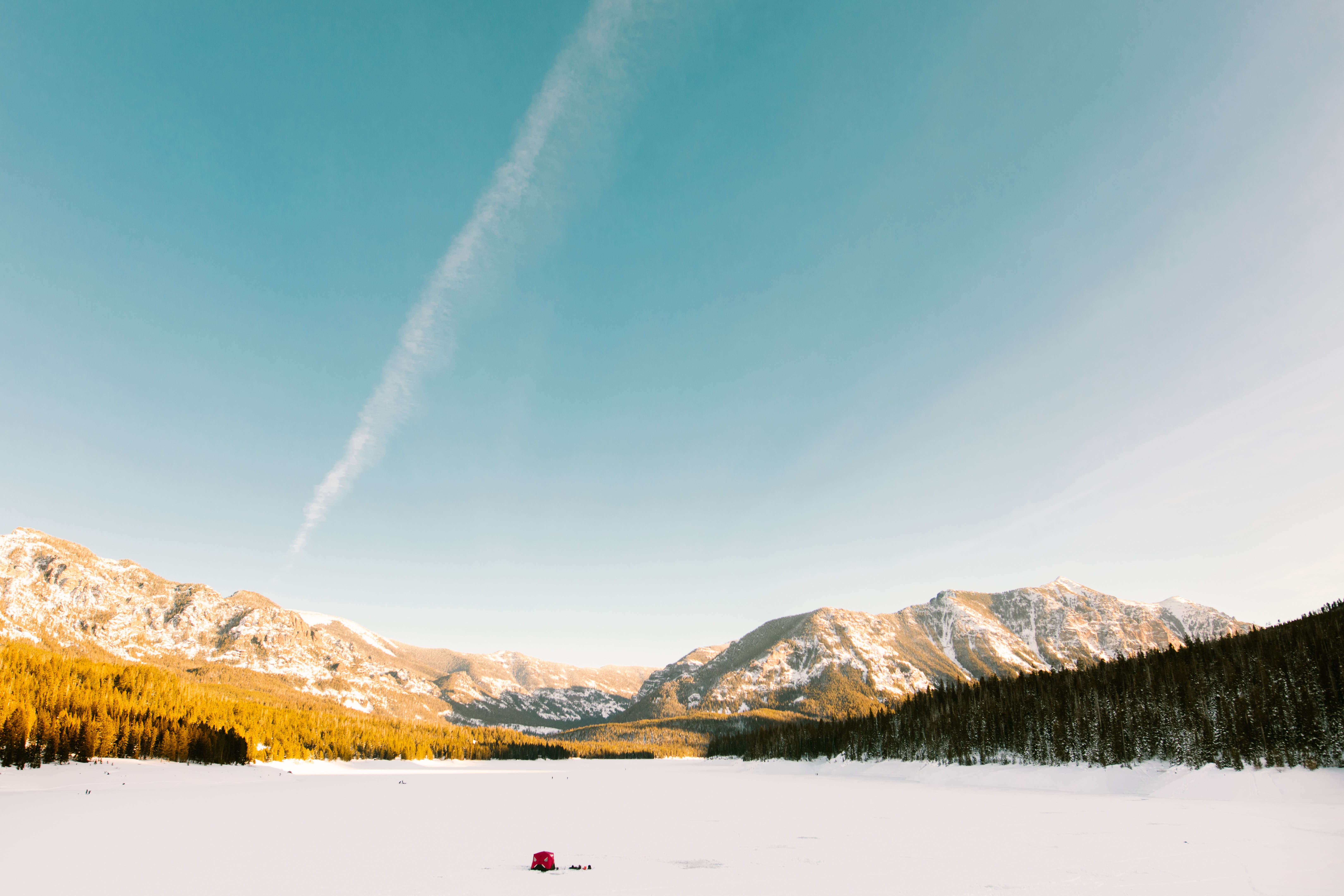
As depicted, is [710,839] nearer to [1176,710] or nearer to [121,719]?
[1176,710]

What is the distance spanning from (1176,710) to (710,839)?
67699 mm

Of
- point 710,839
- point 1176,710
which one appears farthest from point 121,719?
point 1176,710

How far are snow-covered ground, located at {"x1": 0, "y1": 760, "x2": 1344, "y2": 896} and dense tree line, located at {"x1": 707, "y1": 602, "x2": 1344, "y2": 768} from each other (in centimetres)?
408

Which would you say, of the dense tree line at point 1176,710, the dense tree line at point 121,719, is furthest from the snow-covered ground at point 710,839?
the dense tree line at point 121,719

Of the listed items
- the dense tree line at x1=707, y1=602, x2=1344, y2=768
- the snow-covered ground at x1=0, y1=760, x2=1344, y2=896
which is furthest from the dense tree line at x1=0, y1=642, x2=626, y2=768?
the dense tree line at x1=707, y1=602, x2=1344, y2=768

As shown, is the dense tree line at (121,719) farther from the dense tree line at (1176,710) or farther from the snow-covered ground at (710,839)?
the dense tree line at (1176,710)

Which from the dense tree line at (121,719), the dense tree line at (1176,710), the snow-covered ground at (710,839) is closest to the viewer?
the snow-covered ground at (710,839)

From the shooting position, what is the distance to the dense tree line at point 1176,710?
55.8 m

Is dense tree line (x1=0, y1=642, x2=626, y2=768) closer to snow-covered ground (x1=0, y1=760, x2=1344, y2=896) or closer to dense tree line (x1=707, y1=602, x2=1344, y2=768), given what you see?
snow-covered ground (x1=0, y1=760, x2=1344, y2=896)

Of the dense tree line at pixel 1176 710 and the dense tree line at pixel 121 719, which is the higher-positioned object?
the dense tree line at pixel 1176 710

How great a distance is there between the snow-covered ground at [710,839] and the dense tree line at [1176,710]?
13.4 ft

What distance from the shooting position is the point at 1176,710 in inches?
2677

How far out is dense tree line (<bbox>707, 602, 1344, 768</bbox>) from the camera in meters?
55.8

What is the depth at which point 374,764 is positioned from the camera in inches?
6826
